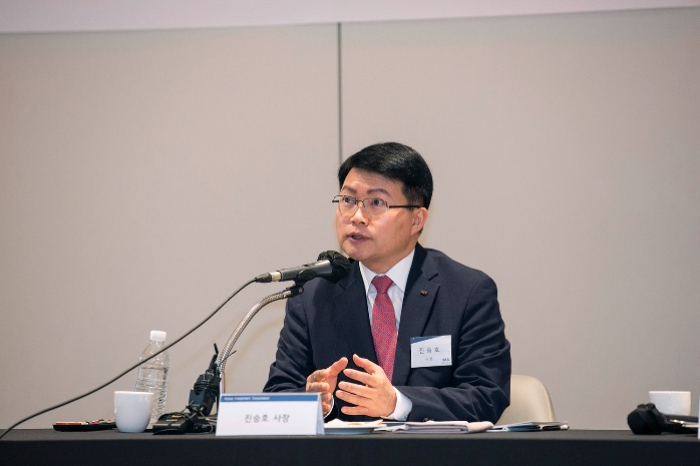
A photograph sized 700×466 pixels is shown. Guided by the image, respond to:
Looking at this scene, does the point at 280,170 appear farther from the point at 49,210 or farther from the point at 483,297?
the point at 483,297

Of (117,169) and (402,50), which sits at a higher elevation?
(402,50)

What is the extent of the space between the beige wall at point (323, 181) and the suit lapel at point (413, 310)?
0.80 meters

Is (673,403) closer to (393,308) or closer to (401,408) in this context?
(401,408)

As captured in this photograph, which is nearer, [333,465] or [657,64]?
[333,465]

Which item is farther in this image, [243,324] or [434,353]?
[434,353]

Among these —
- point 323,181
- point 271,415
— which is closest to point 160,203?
point 323,181

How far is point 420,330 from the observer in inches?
94.9

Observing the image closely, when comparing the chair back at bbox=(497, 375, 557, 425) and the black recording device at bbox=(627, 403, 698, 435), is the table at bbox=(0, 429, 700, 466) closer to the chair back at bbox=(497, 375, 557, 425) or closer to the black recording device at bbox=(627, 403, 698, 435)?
the black recording device at bbox=(627, 403, 698, 435)

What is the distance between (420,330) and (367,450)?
114 cm

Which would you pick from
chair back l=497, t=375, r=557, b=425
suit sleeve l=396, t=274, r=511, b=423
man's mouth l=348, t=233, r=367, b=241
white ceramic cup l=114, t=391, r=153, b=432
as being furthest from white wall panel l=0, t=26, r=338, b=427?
white ceramic cup l=114, t=391, r=153, b=432

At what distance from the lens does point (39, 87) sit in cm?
357

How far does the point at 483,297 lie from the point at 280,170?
130 cm

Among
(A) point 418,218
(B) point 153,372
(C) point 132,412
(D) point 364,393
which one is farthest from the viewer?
(B) point 153,372

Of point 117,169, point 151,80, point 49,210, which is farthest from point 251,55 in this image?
point 49,210
